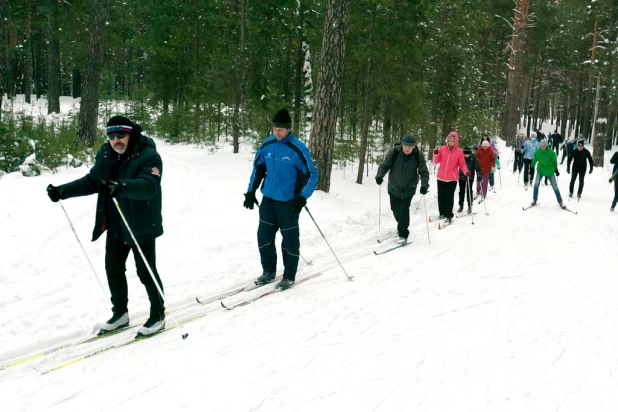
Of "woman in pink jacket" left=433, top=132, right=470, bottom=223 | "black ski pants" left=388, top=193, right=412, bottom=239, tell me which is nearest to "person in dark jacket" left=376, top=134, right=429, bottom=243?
"black ski pants" left=388, top=193, right=412, bottom=239

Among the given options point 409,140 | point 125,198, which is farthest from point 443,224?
point 125,198

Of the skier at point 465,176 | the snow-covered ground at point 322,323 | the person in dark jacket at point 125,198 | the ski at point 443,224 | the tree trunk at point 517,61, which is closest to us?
the snow-covered ground at point 322,323

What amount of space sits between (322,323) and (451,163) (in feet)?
23.1

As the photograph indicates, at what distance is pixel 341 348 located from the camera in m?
4.12

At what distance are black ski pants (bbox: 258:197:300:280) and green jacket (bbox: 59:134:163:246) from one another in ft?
5.99

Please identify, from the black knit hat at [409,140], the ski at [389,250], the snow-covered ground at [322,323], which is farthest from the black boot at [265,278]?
the black knit hat at [409,140]

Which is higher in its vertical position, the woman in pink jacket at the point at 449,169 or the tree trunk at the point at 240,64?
the tree trunk at the point at 240,64

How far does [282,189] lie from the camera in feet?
18.6

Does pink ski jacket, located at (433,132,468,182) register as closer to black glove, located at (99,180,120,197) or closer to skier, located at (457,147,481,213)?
skier, located at (457,147,481,213)

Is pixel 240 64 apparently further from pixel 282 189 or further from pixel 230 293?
pixel 230 293

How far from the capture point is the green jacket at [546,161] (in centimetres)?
1346

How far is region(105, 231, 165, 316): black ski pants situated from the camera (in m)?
4.25

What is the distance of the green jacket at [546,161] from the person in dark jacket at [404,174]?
23.4ft

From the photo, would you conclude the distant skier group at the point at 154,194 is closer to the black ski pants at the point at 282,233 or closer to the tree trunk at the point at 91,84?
the black ski pants at the point at 282,233
